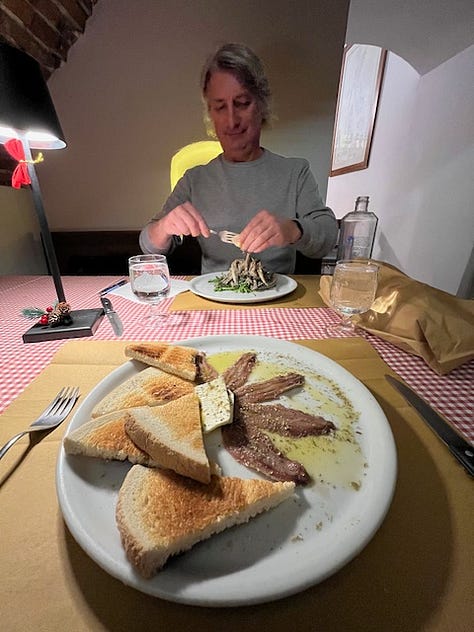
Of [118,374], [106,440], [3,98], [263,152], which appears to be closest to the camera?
[106,440]

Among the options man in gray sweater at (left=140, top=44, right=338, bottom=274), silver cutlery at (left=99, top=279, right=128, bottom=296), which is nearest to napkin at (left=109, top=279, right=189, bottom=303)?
silver cutlery at (left=99, top=279, right=128, bottom=296)

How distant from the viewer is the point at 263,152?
1.79 meters

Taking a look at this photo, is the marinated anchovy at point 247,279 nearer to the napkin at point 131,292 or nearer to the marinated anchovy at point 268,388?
the napkin at point 131,292

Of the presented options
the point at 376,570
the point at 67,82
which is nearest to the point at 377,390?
the point at 376,570

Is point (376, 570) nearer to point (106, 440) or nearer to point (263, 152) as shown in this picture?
point (106, 440)

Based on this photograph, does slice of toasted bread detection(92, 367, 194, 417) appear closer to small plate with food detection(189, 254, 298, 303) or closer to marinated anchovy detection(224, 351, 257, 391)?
A: marinated anchovy detection(224, 351, 257, 391)

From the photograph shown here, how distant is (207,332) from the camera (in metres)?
0.79

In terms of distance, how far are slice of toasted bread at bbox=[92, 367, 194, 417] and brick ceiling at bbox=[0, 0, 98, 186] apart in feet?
7.07

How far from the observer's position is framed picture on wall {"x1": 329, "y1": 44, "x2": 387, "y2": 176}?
126 inches

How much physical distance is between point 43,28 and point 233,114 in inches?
55.6

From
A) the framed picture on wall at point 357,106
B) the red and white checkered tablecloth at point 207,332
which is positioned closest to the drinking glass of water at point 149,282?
the red and white checkered tablecloth at point 207,332

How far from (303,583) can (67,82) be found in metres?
3.09

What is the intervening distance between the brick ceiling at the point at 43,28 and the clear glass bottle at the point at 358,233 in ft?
9.20

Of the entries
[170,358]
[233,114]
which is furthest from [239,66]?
[170,358]
